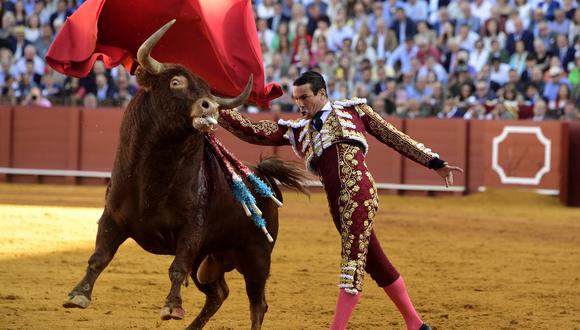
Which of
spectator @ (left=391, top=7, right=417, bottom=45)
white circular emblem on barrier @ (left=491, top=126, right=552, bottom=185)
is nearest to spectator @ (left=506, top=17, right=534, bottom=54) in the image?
white circular emblem on barrier @ (left=491, top=126, right=552, bottom=185)

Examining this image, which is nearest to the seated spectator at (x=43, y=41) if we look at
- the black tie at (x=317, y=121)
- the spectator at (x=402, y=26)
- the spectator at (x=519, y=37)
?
the spectator at (x=402, y=26)

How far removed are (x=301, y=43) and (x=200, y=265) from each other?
8592mm

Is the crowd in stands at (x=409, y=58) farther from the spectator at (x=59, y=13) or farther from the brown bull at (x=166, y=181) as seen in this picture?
the brown bull at (x=166, y=181)

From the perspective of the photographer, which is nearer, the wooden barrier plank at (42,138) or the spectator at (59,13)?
the wooden barrier plank at (42,138)

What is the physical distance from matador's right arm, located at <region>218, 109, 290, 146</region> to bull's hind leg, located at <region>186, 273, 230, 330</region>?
2.73 ft

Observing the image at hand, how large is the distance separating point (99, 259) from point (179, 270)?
0.33 metres

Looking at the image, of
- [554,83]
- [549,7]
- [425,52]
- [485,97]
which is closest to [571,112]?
[554,83]

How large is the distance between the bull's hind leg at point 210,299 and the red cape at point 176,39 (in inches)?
37.8

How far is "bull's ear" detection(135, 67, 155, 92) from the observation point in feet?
14.2

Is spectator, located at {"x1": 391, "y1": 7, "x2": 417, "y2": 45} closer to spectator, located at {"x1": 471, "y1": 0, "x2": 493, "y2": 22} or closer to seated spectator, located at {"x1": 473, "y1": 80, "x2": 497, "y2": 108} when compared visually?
spectator, located at {"x1": 471, "y1": 0, "x2": 493, "y2": 22}

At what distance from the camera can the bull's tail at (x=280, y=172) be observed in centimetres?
532

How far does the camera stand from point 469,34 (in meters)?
12.9

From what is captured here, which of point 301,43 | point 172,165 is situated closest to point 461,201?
point 301,43

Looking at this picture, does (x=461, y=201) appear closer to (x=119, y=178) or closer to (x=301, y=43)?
(x=301, y=43)
